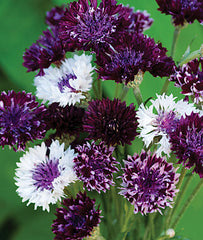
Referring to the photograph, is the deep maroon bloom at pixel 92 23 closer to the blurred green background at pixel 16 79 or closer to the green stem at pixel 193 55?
the green stem at pixel 193 55

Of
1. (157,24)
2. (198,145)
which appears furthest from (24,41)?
(198,145)

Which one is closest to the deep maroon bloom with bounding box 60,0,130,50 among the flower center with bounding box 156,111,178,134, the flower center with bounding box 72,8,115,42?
the flower center with bounding box 72,8,115,42

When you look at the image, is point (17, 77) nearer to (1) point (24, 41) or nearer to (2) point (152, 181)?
(1) point (24, 41)

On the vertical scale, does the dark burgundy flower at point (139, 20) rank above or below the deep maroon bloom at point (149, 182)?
above

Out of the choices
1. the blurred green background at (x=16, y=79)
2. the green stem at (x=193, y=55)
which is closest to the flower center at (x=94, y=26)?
the green stem at (x=193, y=55)

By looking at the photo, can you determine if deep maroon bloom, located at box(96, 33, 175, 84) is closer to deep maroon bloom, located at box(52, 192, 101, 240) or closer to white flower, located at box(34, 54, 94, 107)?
white flower, located at box(34, 54, 94, 107)

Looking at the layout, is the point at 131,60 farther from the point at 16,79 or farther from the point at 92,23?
the point at 16,79

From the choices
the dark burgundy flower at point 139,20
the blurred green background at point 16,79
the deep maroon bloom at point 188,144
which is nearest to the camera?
the deep maroon bloom at point 188,144
